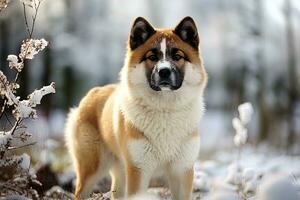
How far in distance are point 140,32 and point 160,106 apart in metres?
0.80

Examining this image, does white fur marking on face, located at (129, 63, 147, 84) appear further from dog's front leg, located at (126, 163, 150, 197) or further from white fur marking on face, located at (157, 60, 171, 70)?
dog's front leg, located at (126, 163, 150, 197)

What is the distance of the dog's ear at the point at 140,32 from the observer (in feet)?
19.9

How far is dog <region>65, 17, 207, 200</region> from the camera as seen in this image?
5.77 m

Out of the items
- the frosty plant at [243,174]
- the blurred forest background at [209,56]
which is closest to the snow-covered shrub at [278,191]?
the frosty plant at [243,174]

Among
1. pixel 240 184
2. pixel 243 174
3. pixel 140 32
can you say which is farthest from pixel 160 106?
pixel 240 184

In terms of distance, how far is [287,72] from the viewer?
26734 mm


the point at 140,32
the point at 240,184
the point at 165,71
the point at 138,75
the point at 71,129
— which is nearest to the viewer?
the point at 165,71

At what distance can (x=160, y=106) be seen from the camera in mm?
6004

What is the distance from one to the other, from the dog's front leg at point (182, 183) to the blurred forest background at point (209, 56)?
1365 centimetres

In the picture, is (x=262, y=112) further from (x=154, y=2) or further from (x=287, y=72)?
(x=154, y=2)

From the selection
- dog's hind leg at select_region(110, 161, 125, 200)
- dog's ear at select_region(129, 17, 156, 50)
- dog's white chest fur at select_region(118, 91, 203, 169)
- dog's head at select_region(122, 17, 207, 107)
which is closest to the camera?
dog's head at select_region(122, 17, 207, 107)

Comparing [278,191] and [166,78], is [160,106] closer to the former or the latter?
[166,78]

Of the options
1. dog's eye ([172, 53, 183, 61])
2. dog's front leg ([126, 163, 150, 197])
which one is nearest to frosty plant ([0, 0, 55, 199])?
dog's front leg ([126, 163, 150, 197])

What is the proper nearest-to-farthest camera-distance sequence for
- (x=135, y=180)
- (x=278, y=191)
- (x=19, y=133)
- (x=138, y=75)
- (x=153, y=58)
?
(x=278, y=191) < (x=19, y=133) < (x=135, y=180) < (x=153, y=58) < (x=138, y=75)
